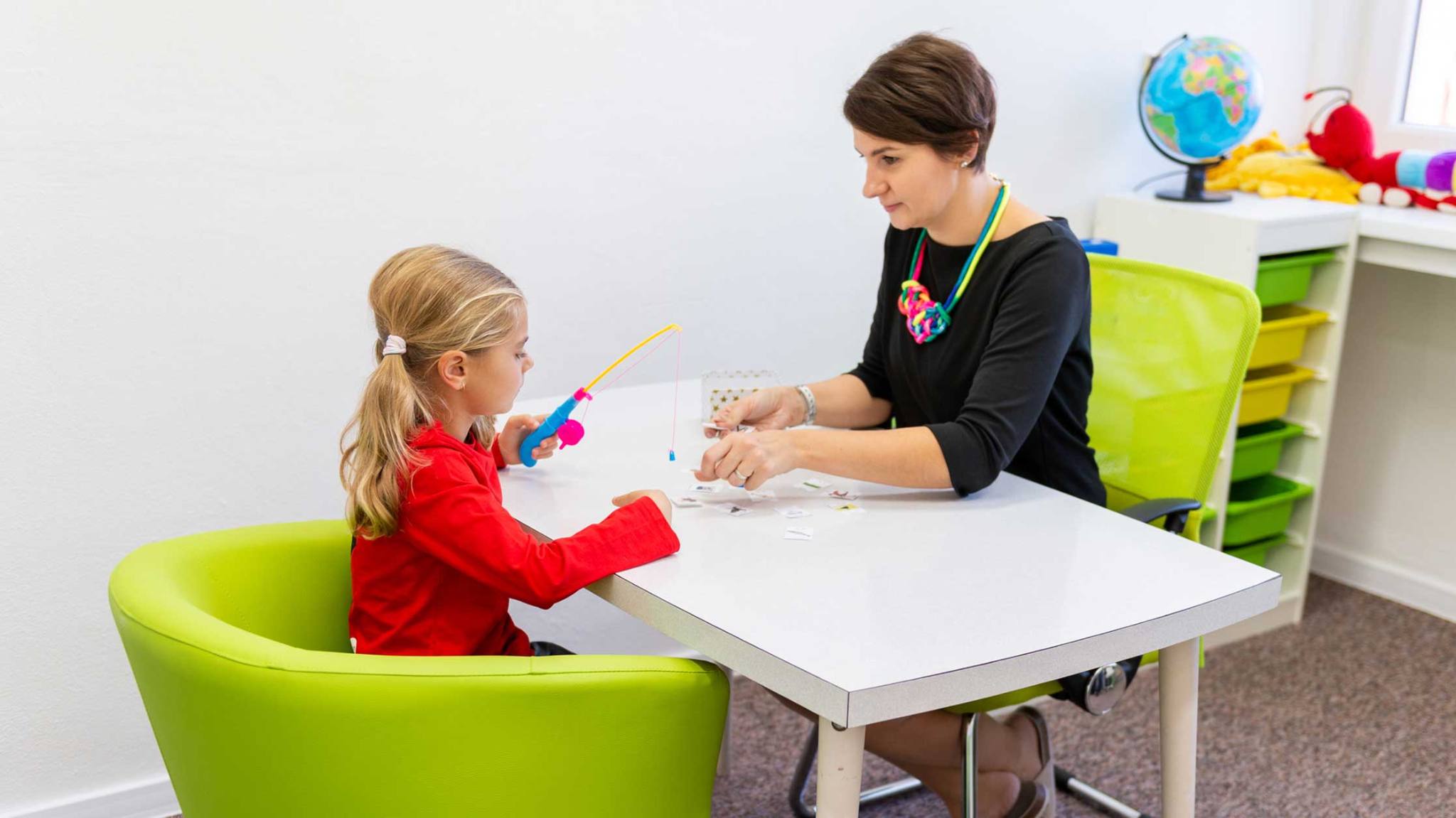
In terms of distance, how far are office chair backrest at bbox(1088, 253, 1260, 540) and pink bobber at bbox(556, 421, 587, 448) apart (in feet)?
2.76

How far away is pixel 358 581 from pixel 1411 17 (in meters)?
2.89

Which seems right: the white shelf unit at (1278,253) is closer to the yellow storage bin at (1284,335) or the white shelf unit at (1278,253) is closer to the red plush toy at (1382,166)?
the yellow storage bin at (1284,335)

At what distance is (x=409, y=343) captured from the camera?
59.1 inches

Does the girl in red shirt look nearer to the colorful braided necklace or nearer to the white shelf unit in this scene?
the colorful braided necklace

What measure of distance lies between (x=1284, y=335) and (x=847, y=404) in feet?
4.43

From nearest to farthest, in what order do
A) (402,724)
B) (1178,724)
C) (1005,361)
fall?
(402,724) → (1178,724) → (1005,361)

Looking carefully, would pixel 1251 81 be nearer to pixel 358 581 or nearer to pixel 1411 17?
pixel 1411 17

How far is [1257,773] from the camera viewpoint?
2424 millimetres

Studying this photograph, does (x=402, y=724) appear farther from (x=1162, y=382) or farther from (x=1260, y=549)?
(x=1260, y=549)

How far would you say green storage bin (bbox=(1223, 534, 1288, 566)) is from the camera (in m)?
3.08

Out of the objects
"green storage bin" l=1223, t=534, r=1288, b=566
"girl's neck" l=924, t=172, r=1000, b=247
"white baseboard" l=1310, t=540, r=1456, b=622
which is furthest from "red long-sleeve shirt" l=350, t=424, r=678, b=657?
"white baseboard" l=1310, t=540, r=1456, b=622

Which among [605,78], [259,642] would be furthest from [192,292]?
[259,642]

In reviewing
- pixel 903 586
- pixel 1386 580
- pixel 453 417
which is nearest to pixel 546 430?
pixel 453 417

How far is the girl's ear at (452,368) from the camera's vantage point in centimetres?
149
